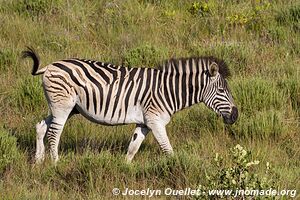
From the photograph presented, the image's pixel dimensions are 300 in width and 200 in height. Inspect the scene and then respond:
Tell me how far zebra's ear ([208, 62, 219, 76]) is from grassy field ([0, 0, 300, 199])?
830mm

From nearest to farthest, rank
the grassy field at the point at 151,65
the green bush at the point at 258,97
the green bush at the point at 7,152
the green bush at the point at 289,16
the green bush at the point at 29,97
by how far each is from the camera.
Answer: the grassy field at the point at 151,65
the green bush at the point at 7,152
the green bush at the point at 258,97
the green bush at the point at 29,97
the green bush at the point at 289,16

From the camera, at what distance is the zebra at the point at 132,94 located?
24.8 ft

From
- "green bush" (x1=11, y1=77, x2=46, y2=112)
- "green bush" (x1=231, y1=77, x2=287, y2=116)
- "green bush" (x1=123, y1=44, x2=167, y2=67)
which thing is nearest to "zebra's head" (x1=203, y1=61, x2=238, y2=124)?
"green bush" (x1=231, y1=77, x2=287, y2=116)

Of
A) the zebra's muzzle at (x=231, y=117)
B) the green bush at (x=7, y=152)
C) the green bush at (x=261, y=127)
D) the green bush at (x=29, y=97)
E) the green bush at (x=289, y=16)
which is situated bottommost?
the green bush at (x=7, y=152)

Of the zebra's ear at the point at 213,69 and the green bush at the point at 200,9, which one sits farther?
the green bush at the point at 200,9

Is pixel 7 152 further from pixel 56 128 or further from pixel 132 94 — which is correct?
pixel 132 94

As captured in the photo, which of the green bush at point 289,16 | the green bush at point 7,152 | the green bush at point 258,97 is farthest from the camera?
the green bush at point 289,16

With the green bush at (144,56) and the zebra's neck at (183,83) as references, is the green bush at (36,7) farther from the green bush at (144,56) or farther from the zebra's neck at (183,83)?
the zebra's neck at (183,83)

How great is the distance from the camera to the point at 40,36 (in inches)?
453

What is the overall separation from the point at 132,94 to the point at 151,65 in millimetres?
3120

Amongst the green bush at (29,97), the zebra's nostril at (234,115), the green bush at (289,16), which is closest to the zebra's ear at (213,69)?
the zebra's nostril at (234,115)

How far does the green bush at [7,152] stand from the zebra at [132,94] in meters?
0.25

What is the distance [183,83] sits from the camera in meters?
7.83

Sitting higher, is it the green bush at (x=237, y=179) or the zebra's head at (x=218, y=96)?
the zebra's head at (x=218, y=96)
